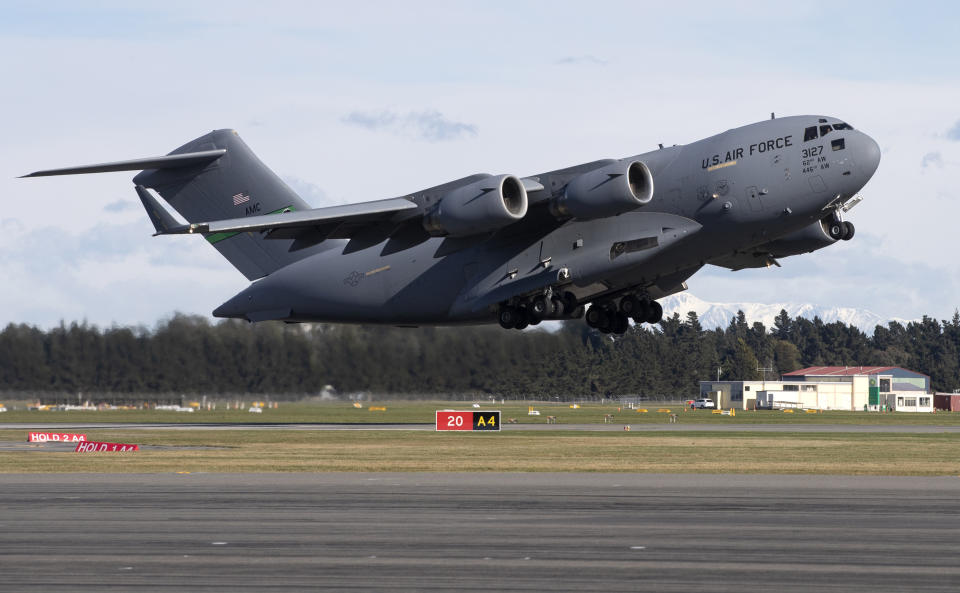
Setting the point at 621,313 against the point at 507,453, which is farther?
the point at 621,313

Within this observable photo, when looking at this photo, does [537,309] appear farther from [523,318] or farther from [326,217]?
[326,217]

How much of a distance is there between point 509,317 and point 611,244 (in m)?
4.40

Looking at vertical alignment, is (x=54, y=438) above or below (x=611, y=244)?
below

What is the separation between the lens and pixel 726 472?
2405 centimetres

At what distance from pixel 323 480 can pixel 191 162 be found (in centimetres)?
2130

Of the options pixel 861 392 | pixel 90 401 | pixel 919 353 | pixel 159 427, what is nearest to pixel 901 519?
pixel 159 427

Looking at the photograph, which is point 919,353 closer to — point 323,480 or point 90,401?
point 90,401

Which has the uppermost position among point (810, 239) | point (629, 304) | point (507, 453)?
point (810, 239)

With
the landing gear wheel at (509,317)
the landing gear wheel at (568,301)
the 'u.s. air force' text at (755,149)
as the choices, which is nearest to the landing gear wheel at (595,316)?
the landing gear wheel at (568,301)

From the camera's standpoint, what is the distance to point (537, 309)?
35688mm

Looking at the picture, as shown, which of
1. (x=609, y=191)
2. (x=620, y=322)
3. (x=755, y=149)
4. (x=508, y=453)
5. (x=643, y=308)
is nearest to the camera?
(x=508, y=453)

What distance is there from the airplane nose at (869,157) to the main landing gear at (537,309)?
8.97m

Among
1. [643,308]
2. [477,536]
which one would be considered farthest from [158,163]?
[477,536]

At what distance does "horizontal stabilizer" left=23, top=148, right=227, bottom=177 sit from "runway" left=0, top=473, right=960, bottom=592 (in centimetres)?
1652
